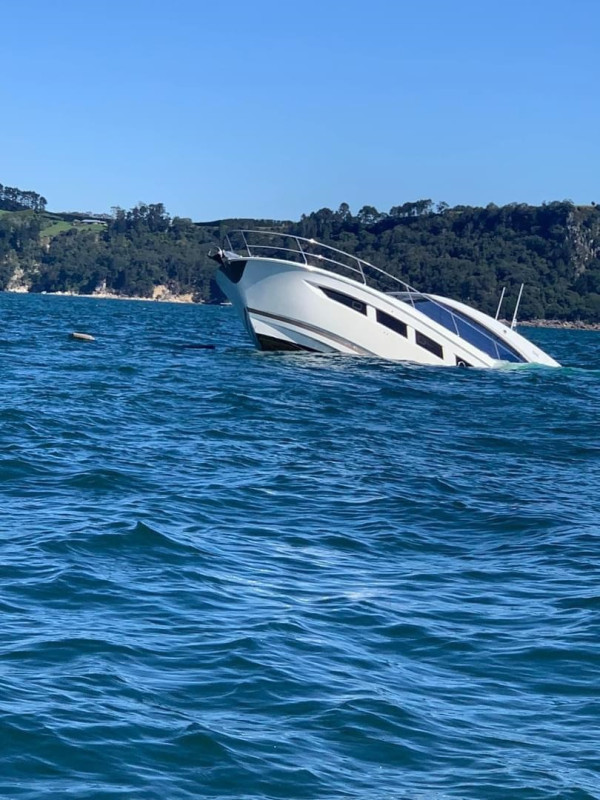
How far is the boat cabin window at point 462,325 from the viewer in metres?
35.7

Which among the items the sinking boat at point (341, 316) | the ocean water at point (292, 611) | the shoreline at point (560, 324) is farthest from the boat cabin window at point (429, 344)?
the shoreline at point (560, 324)

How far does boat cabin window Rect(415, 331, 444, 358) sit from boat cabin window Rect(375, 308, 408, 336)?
37 centimetres

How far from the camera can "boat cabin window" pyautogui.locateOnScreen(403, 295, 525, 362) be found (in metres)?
35.7

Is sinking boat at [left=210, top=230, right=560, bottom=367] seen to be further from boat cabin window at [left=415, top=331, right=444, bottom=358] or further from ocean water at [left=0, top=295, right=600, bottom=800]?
ocean water at [left=0, top=295, right=600, bottom=800]

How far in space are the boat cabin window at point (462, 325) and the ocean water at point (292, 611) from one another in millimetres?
14420

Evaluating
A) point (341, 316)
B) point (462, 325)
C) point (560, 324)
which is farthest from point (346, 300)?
point (560, 324)

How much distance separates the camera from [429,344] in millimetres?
35031

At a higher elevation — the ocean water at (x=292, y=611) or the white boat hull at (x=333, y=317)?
the white boat hull at (x=333, y=317)

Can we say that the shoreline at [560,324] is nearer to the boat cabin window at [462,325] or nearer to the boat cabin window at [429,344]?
the boat cabin window at [462,325]

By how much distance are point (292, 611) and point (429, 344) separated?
2584 cm

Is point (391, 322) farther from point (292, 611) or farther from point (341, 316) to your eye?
point (292, 611)

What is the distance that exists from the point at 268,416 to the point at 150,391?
4.22 metres

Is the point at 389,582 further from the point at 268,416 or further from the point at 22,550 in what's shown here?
the point at 268,416

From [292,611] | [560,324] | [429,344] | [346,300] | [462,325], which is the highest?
[560,324]
